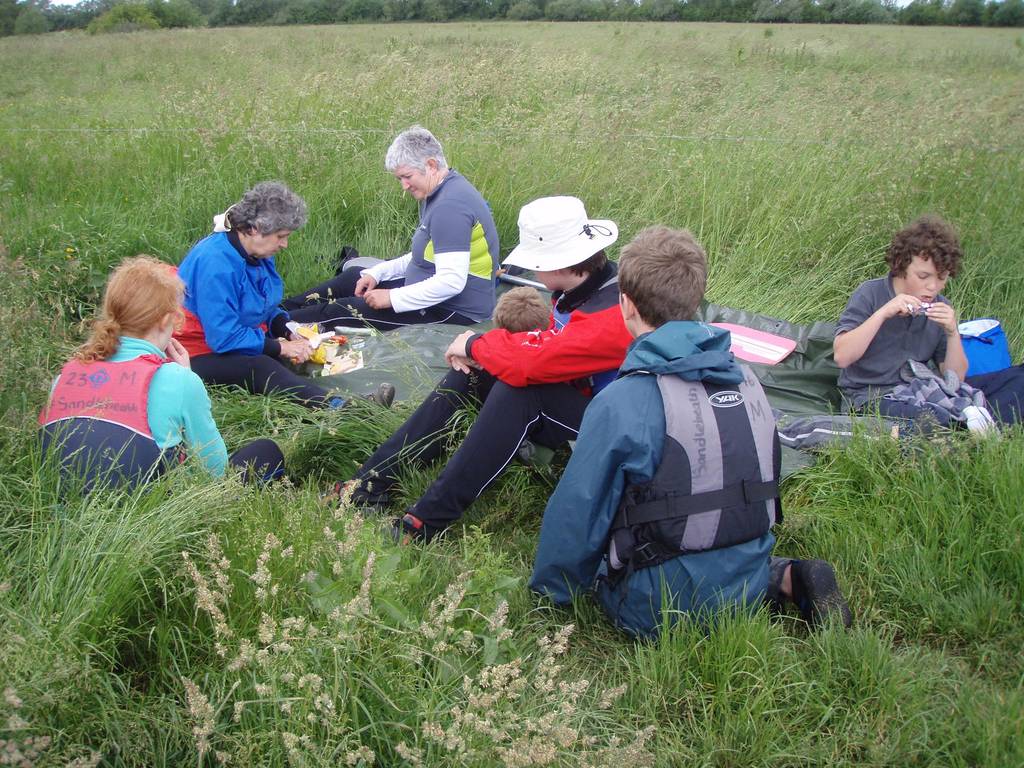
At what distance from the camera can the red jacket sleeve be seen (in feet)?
10.6

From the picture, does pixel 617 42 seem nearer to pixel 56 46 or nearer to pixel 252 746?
pixel 56 46

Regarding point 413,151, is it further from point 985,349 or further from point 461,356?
point 985,349

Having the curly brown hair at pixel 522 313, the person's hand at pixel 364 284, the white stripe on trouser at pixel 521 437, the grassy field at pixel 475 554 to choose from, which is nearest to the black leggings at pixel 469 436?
the white stripe on trouser at pixel 521 437

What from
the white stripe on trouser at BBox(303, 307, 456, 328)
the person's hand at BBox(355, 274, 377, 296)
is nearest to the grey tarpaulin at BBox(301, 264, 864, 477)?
the white stripe on trouser at BBox(303, 307, 456, 328)

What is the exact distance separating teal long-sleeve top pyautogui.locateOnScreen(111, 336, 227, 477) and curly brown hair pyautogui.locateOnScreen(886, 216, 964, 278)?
328cm

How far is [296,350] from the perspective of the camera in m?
4.61

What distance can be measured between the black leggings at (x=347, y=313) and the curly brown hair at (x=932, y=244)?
8.11 feet

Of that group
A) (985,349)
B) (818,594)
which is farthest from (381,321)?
(985,349)

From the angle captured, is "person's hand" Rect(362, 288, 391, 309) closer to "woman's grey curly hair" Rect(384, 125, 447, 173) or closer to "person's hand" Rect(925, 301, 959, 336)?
"woman's grey curly hair" Rect(384, 125, 447, 173)

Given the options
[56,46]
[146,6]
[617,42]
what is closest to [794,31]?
[617,42]

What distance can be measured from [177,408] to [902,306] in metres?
3.19

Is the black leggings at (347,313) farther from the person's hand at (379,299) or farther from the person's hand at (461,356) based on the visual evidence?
the person's hand at (461,356)

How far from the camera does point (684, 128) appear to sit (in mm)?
7367

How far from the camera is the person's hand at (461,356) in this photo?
3574 millimetres
